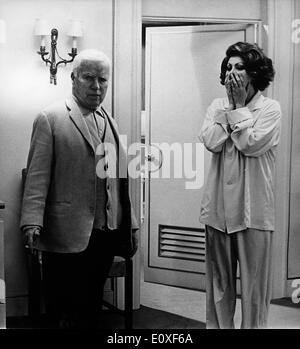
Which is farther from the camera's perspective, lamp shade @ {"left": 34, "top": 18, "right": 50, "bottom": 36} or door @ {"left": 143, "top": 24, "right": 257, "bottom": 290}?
door @ {"left": 143, "top": 24, "right": 257, "bottom": 290}

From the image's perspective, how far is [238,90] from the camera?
5.82 feet

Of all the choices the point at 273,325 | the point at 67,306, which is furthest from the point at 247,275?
the point at 67,306

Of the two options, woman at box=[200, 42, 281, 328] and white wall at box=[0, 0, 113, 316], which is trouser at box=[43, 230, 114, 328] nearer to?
white wall at box=[0, 0, 113, 316]

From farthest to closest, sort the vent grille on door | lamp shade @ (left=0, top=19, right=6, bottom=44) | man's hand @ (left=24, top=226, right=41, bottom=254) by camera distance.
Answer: the vent grille on door
lamp shade @ (left=0, top=19, right=6, bottom=44)
man's hand @ (left=24, top=226, right=41, bottom=254)

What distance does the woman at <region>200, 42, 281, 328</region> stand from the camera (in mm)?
1736

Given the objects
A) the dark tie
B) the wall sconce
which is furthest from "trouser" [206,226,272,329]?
the wall sconce

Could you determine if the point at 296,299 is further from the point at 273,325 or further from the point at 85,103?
the point at 85,103

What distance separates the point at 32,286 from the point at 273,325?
2.66 feet

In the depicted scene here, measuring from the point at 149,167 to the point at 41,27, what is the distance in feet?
1.93

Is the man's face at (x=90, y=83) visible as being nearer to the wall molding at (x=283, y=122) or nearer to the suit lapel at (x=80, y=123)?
the suit lapel at (x=80, y=123)

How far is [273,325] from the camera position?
Result: 6.05 ft

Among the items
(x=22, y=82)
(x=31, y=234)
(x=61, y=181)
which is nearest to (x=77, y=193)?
(x=61, y=181)

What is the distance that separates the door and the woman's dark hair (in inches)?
7.0

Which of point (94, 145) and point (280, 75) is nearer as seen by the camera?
point (94, 145)
